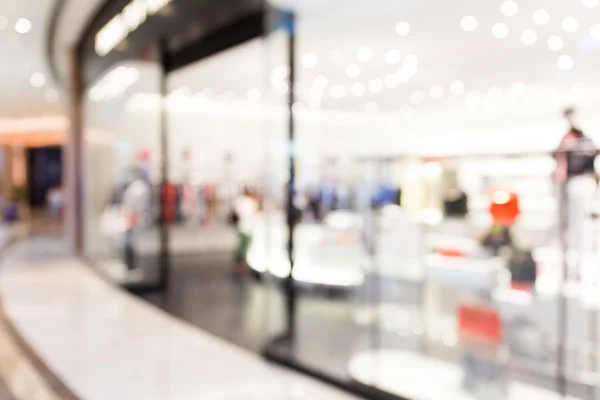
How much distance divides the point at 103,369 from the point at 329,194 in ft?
8.15

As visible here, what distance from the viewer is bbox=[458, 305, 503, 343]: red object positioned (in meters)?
2.60

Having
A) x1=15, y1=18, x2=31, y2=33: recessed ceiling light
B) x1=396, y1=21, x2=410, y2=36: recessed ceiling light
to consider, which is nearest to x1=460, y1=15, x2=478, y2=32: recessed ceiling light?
x1=396, y1=21, x2=410, y2=36: recessed ceiling light

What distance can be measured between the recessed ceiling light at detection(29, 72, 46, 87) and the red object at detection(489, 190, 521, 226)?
28.9 feet

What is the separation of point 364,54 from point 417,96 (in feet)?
4.23

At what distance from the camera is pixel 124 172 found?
22.2 feet

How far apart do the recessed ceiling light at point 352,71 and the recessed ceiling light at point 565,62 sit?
6.47 ft

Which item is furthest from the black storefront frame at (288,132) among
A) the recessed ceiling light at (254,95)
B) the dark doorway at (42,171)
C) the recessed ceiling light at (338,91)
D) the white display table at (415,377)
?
the dark doorway at (42,171)

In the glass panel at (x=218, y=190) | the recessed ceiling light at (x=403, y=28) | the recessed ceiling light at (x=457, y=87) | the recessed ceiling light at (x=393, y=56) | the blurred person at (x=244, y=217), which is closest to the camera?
the recessed ceiling light at (x=403, y=28)

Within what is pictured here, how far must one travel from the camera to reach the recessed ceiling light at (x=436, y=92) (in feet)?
17.5

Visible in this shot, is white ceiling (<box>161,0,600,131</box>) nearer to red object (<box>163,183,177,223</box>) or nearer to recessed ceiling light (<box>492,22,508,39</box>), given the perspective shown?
recessed ceiling light (<box>492,22,508,39</box>)

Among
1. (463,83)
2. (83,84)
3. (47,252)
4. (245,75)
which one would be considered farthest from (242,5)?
(47,252)

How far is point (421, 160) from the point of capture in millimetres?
3277

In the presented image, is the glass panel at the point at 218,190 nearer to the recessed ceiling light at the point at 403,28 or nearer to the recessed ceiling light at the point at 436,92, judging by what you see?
the recessed ceiling light at the point at 403,28

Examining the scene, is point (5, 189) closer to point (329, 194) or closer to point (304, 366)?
point (329, 194)
